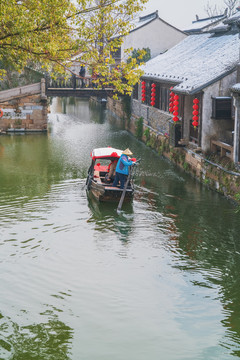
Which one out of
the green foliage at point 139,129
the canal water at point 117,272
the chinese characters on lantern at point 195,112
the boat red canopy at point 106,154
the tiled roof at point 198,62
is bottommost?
the canal water at point 117,272

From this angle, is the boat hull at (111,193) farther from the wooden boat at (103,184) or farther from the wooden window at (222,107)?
the wooden window at (222,107)

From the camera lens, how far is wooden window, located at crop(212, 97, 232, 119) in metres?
21.9

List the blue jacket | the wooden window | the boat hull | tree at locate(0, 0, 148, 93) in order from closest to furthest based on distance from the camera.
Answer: tree at locate(0, 0, 148, 93) → the boat hull → the blue jacket → the wooden window

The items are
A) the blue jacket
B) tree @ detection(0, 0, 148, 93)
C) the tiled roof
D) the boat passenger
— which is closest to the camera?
tree @ detection(0, 0, 148, 93)

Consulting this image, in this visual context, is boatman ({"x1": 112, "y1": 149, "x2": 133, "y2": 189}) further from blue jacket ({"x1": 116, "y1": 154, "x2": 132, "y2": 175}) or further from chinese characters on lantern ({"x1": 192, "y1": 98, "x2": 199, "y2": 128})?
chinese characters on lantern ({"x1": 192, "y1": 98, "x2": 199, "y2": 128})

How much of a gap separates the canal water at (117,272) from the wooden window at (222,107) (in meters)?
3.11

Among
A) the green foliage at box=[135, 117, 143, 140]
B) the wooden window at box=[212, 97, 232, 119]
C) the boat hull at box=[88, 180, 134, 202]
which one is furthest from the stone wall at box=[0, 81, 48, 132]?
the boat hull at box=[88, 180, 134, 202]

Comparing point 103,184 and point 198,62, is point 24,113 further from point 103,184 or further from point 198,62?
point 103,184

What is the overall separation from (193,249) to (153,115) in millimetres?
19479

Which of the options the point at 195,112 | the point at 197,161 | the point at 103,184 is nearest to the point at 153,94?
the point at 195,112

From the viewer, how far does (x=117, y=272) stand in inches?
528

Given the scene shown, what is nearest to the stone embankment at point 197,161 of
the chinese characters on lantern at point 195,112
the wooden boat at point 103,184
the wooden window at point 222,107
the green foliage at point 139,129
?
the green foliage at point 139,129

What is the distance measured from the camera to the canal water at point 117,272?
10.1 metres

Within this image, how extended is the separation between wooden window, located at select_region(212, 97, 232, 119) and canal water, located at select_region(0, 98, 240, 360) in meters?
3.11
